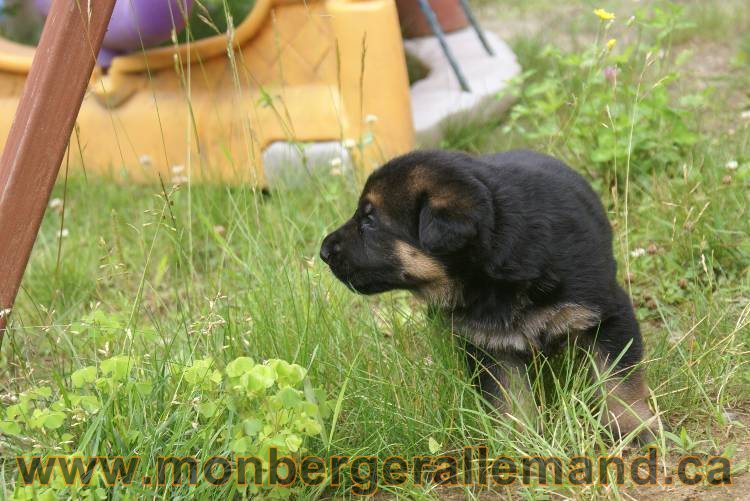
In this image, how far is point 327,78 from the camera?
202 inches

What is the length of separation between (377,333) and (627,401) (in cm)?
83

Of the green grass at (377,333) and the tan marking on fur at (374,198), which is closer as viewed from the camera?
the green grass at (377,333)

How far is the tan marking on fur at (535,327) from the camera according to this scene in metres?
2.76

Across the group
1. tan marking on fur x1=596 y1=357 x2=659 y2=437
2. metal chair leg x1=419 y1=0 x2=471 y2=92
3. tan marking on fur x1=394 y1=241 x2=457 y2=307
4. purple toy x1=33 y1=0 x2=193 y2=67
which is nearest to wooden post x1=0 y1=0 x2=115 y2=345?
tan marking on fur x1=394 y1=241 x2=457 y2=307

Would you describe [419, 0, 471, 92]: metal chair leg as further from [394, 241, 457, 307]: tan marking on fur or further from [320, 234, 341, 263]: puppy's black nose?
[394, 241, 457, 307]: tan marking on fur

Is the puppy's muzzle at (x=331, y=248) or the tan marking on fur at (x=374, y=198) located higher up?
the tan marking on fur at (x=374, y=198)

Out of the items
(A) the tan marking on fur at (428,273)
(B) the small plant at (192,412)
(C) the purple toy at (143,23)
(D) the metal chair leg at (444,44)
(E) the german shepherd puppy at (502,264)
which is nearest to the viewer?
(B) the small plant at (192,412)

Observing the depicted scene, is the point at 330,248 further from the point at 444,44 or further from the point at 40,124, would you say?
the point at 444,44

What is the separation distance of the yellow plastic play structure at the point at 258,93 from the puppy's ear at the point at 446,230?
189 centimetres

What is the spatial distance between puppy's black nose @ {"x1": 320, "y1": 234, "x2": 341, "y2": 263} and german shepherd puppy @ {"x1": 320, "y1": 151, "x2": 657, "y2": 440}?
0.05 m

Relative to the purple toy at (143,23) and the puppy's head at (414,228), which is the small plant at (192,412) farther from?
the purple toy at (143,23)

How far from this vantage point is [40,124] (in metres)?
2.79

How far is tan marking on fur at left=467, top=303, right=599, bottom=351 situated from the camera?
2.76 m

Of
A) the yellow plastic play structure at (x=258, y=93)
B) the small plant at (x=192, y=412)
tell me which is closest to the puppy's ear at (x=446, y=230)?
the small plant at (x=192, y=412)
